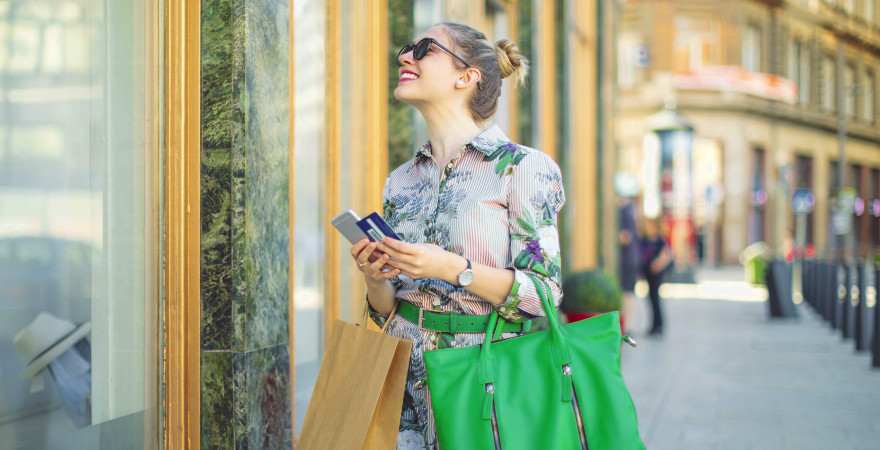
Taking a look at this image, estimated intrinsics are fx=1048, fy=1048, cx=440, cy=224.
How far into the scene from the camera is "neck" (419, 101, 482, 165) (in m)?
2.70

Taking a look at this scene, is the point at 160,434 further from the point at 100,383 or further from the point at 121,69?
the point at 121,69

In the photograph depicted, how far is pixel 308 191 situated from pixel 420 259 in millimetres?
2970

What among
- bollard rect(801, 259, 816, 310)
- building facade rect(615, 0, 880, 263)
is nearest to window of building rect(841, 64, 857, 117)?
building facade rect(615, 0, 880, 263)

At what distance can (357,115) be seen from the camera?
5.79 meters

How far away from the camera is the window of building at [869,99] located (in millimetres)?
51931

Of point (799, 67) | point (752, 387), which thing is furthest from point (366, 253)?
point (799, 67)

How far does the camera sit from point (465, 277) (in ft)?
7.88

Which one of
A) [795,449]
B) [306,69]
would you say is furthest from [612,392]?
[795,449]

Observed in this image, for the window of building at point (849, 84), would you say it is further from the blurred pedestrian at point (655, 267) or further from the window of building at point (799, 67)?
the blurred pedestrian at point (655, 267)

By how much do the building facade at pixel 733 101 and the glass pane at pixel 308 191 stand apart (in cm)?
3233

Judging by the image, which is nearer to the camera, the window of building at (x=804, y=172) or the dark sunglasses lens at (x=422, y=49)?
the dark sunglasses lens at (x=422, y=49)

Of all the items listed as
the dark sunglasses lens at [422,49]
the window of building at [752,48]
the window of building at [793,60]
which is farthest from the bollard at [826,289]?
the window of building at [793,60]

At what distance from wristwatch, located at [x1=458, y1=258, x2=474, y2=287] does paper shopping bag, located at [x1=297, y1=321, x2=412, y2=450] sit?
0.20 m

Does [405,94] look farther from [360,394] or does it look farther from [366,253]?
[360,394]
